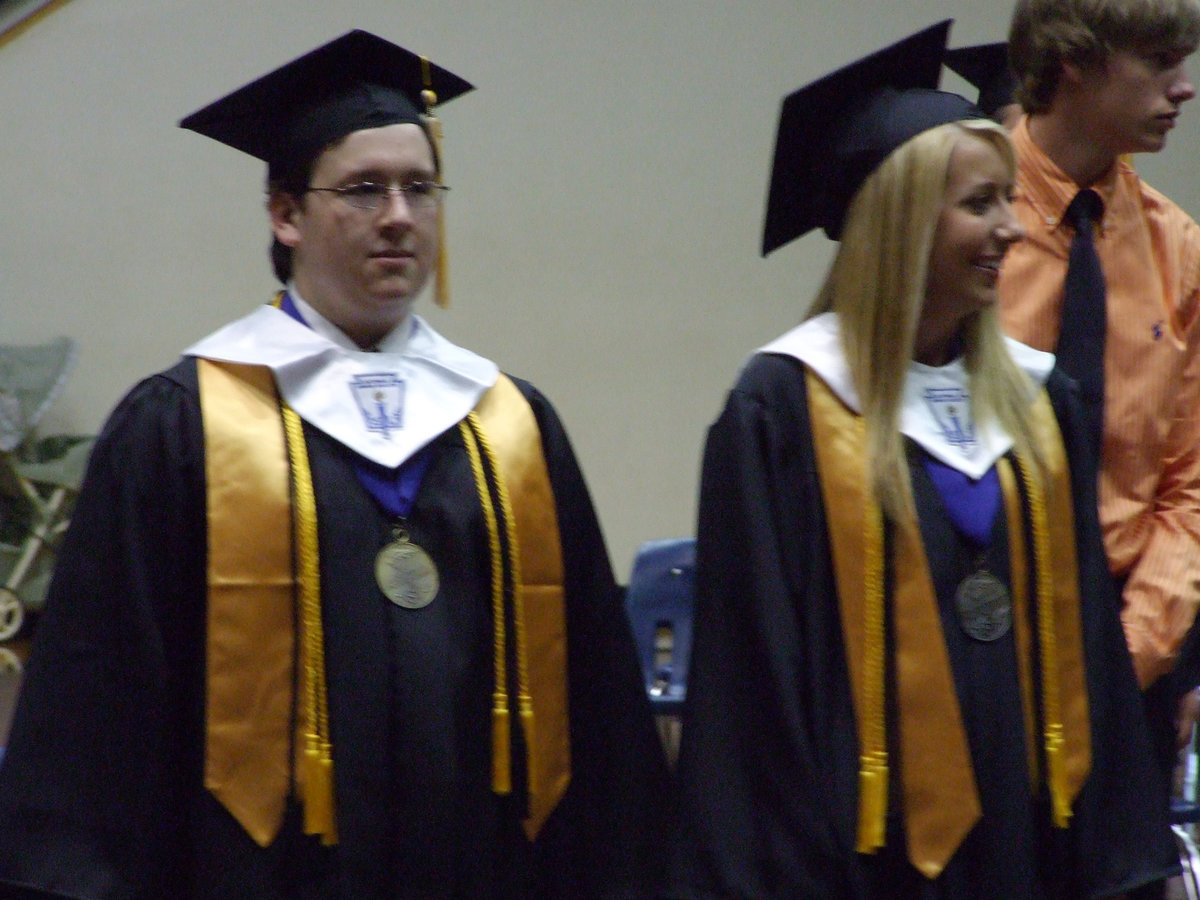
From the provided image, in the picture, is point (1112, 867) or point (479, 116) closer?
point (1112, 867)

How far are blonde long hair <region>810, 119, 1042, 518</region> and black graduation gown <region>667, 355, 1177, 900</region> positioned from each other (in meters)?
0.10

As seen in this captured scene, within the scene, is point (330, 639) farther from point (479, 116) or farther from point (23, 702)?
point (479, 116)

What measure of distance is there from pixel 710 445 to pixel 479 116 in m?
4.15

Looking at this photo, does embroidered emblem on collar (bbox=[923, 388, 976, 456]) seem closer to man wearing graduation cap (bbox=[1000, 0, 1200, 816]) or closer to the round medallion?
man wearing graduation cap (bbox=[1000, 0, 1200, 816])

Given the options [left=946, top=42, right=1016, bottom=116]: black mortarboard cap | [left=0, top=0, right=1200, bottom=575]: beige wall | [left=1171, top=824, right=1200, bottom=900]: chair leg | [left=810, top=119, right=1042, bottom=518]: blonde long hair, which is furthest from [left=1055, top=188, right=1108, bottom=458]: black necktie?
[left=0, top=0, right=1200, bottom=575]: beige wall

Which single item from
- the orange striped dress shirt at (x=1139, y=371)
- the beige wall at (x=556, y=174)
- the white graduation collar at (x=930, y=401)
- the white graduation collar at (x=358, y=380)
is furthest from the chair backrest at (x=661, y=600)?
the beige wall at (x=556, y=174)

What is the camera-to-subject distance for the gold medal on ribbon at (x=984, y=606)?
95.6 inches

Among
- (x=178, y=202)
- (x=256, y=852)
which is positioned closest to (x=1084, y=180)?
(x=256, y=852)

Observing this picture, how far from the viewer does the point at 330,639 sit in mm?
2275

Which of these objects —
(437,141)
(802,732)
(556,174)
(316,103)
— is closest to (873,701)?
(802,732)

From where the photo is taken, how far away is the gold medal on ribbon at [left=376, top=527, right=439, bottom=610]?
231cm

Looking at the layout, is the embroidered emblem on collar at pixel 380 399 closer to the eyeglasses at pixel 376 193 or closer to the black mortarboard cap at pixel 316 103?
the eyeglasses at pixel 376 193

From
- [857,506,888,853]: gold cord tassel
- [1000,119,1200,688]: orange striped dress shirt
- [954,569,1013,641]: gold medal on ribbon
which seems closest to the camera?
[857,506,888,853]: gold cord tassel

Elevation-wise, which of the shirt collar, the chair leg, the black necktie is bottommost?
the chair leg
